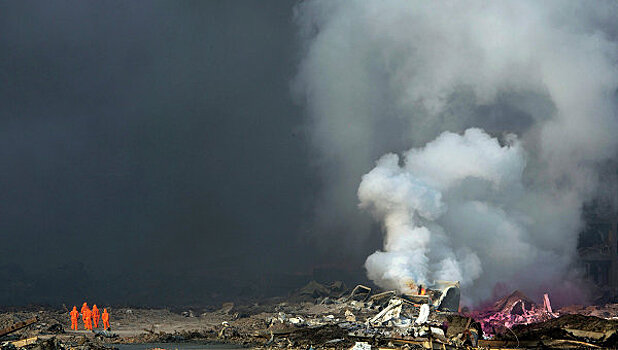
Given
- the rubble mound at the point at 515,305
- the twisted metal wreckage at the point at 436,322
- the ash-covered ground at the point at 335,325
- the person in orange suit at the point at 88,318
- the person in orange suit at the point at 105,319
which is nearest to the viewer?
the twisted metal wreckage at the point at 436,322

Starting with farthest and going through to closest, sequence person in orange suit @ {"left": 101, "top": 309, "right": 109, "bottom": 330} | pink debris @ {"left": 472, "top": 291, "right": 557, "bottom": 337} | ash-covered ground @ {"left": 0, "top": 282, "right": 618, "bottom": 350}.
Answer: pink debris @ {"left": 472, "top": 291, "right": 557, "bottom": 337}, person in orange suit @ {"left": 101, "top": 309, "right": 109, "bottom": 330}, ash-covered ground @ {"left": 0, "top": 282, "right": 618, "bottom": 350}

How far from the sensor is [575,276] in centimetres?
5394

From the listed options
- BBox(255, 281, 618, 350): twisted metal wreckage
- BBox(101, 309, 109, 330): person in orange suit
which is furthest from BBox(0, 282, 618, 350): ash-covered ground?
BBox(101, 309, 109, 330): person in orange suit

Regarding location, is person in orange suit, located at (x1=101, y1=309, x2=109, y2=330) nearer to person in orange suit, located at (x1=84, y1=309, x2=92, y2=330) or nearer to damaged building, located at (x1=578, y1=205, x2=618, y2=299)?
person in orange suit, located at (x1=84, y1=309, x2=92, y2=330)

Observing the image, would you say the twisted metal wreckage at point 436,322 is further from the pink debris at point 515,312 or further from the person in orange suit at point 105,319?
the person in orange suit at point 105,319

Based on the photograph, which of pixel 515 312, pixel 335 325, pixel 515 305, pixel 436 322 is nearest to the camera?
pixel 335 325

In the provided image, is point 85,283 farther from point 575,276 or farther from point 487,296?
point 575,276

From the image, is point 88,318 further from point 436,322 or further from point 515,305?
point 515,305

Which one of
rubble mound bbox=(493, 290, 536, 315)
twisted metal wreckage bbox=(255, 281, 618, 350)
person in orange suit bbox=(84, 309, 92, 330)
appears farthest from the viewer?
rubble mound bbox=(493, 290, 536, 315)

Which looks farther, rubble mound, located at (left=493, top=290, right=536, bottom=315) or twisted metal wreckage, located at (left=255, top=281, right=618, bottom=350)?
rubble mound, located at (left=493, top=290, right=536, bottom=315)

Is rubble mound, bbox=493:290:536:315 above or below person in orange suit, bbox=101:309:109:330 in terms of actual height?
above

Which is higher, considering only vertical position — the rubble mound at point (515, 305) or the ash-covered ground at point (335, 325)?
the rubble mound at point (515, 305)

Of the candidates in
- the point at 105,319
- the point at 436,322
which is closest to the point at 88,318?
the point at 105,319

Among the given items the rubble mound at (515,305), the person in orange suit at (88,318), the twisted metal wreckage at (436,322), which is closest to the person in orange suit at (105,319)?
the person in orange suit at (88,318)
